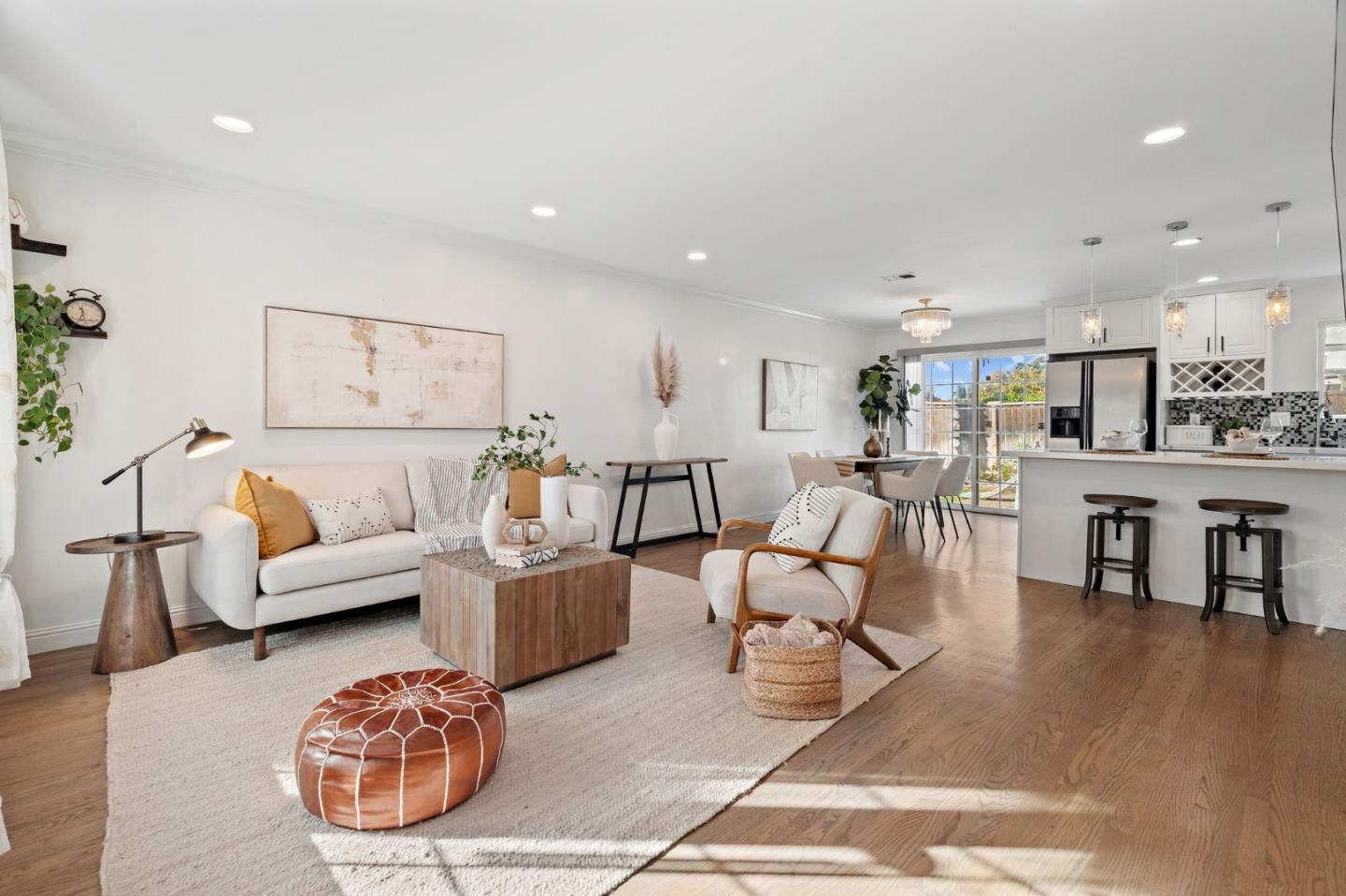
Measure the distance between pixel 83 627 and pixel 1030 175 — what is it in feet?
17.4

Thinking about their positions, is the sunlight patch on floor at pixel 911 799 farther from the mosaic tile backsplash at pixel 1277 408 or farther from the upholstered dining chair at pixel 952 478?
the mosaic tile backsplash at pixel 1277 408

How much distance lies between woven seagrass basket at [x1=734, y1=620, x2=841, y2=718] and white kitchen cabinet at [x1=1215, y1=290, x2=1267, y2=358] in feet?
18.5

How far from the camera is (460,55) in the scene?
7.51ft

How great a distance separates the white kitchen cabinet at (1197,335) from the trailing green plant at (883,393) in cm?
274

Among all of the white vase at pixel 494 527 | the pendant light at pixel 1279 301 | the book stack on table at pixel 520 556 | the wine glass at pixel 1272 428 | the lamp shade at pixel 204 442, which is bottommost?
the book stack on table at pixel 520 556

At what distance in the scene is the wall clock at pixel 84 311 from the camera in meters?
3.00

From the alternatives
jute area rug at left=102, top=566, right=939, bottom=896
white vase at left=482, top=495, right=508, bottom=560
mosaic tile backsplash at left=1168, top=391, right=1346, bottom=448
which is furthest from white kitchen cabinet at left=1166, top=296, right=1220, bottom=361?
white vase at left=482, top=495, right=508, bottom=560

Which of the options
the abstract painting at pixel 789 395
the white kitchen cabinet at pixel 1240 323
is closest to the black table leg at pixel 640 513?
the abstract painting at pixel 789 395

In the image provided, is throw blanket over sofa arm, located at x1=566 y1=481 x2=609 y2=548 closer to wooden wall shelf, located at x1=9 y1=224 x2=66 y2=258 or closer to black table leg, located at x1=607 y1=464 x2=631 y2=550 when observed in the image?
black table leg, located at x1=607 y1=464 x2=631 y2=550

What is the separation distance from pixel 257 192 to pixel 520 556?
266 centimetres

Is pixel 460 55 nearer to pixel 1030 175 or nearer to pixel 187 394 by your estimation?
pixel 187 394

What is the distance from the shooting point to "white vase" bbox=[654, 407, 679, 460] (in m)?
5.57

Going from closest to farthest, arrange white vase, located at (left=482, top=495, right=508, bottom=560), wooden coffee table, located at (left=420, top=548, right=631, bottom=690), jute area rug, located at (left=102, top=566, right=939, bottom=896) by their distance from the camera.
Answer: jute area rug, located at (left=102, top=566, right=939, bottom=896) → wooden coffee table, located at (left=420, top=548, right=631, bottom=690) → white vase, located at (left=482, top=495, right=508, bottom=560)

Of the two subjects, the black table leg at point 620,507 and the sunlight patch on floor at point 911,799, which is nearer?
the sunlight patch on floor at point 911,799
